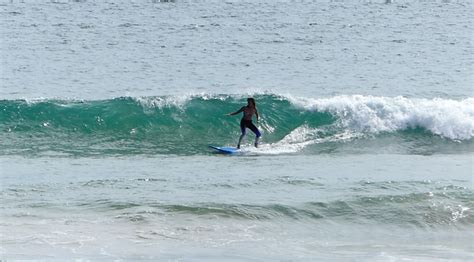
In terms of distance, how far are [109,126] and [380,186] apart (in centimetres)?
856

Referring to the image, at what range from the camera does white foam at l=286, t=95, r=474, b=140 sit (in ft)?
75.5

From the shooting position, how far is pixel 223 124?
23.3m

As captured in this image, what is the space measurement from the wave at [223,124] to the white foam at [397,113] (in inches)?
1.0

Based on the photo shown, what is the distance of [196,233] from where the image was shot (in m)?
13.6

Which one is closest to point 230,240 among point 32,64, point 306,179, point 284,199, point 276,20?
point 284,199

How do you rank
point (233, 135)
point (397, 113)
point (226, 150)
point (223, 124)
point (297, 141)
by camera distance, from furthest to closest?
point (397, 113) → point (223, 124) → point (233, 135) → point (297, 141) → point (226, 150)

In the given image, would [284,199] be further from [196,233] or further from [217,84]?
[217,84]

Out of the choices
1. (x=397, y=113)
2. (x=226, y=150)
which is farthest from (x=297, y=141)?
(x=397, y=113)

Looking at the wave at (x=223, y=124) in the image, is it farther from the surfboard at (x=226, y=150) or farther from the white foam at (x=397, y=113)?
the surfboard at (x=226, y=150)

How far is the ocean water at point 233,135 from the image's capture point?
13.6 meters

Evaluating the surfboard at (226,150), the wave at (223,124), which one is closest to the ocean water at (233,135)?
the wave at (223,124)

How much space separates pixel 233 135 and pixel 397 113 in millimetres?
→ 4351

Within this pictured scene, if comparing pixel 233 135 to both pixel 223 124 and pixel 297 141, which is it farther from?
pixel 297 141

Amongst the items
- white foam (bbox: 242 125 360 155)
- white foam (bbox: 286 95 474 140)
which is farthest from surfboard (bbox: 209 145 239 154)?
white foam (bbox: 286 95 474 140)
